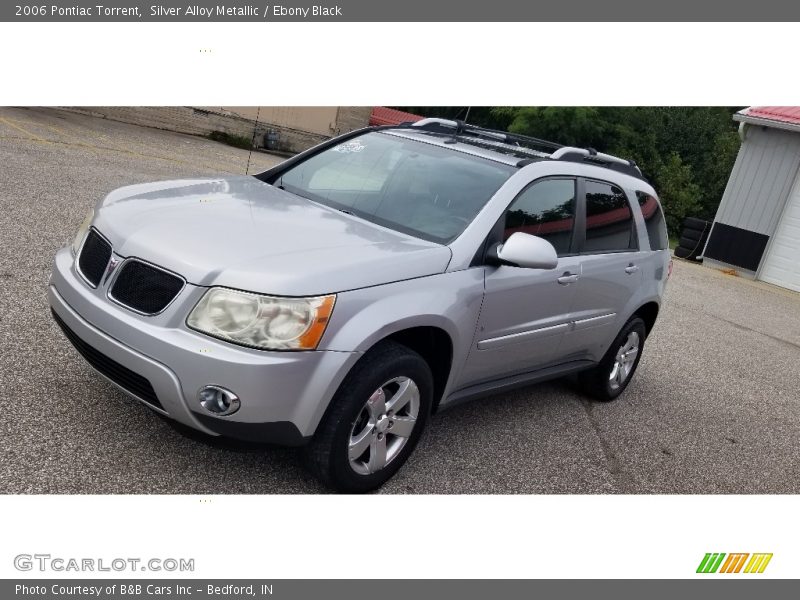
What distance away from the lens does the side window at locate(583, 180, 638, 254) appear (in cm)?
511

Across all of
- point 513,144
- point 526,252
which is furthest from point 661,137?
point 526,252

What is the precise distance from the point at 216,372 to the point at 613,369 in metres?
3.71

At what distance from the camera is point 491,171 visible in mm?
4535

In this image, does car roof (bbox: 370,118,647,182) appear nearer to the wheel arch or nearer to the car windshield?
the car windshield

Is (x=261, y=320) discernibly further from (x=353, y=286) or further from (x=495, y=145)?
(x=495, y=145)

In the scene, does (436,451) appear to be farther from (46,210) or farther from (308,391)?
(46,210)

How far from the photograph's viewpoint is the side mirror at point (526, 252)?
156 inches

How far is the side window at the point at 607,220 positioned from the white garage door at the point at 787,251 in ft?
42.3

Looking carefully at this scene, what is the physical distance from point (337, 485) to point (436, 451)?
3.23 ft

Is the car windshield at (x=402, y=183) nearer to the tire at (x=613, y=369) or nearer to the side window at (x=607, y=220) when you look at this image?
the side window at (x=607, y=220)

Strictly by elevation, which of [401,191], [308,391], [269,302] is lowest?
[308,391]

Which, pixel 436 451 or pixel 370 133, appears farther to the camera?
pixel 370 133

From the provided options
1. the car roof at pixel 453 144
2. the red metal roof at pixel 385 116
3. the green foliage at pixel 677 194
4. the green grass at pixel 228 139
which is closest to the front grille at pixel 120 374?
the car roof at pixel 453 144

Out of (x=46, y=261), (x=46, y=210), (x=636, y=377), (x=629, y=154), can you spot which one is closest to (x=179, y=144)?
(x=46, y=210)
